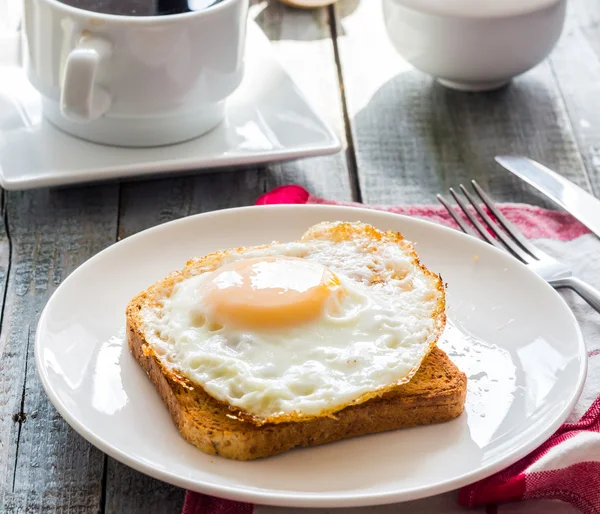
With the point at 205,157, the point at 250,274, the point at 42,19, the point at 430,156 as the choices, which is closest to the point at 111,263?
the point at 250,274

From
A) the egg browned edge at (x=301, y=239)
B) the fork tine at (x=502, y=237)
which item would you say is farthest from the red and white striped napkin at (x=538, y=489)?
the fork tine at (x=502, y=237)

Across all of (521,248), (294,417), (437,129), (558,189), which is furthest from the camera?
(437,129)

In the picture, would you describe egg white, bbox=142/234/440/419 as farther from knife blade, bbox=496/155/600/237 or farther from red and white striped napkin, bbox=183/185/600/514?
knife blade, bbox=496/155/600/237

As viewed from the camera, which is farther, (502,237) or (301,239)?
(502,237)

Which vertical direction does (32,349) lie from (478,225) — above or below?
below

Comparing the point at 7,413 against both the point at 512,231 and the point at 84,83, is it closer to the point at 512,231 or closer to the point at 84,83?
the point at 84,83

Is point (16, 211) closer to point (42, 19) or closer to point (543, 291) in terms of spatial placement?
point (42, 19)

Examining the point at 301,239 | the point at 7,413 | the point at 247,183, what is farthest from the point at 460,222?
the point at 7,413
